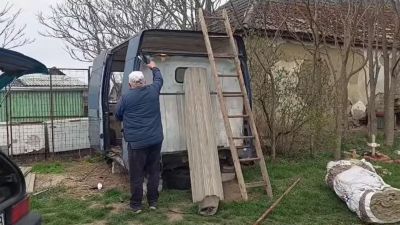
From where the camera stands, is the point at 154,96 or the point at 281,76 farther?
the point at 281,76

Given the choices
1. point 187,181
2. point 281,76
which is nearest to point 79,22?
point 281,76

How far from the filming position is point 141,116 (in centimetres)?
667

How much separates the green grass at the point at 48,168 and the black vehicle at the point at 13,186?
5.55 metres

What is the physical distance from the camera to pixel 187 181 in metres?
7.48

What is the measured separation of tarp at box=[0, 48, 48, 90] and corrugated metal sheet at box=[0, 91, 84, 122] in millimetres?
8191

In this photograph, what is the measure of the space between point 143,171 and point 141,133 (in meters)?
0.56

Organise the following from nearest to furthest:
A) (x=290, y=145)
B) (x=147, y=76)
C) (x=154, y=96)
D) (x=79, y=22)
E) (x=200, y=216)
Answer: (x=200, y=216), (x=154, y=96), (x=147, y=76), (x=290, y=145), (x=79, y=22)

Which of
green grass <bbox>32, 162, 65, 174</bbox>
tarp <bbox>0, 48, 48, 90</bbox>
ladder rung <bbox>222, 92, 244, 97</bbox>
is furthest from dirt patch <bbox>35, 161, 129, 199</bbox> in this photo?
tarp <bbox>0, 48, 48, 90</bbox>

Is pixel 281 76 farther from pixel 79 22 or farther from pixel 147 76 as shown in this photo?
pixel 79 22

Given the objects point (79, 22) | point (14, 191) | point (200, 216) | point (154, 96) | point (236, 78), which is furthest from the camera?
point (79, 22)

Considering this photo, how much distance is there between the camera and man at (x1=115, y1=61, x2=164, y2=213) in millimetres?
6605

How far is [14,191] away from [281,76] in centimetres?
662

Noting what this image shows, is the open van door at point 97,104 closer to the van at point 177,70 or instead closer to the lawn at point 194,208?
the van at point 177,70

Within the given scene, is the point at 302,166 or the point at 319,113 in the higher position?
the point at 319,113
